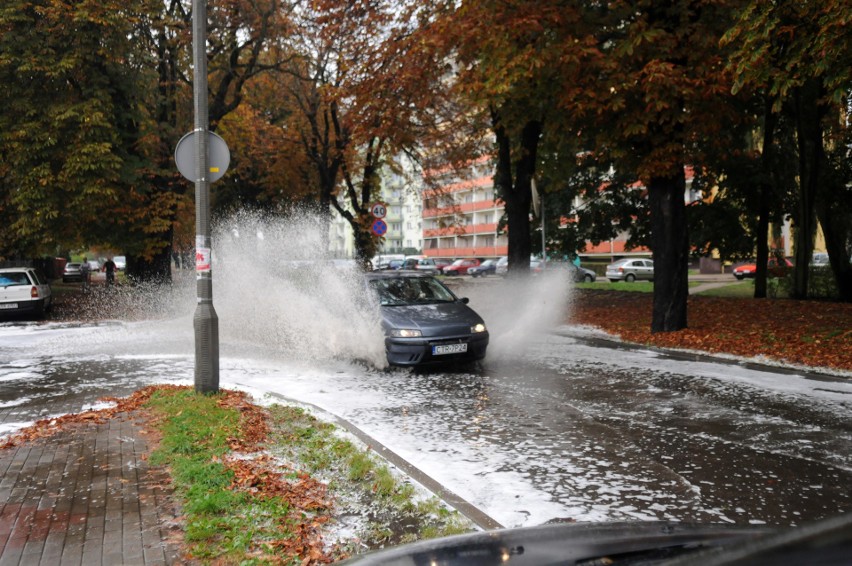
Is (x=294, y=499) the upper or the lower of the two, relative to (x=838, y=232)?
lower

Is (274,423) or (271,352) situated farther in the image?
(271,352)

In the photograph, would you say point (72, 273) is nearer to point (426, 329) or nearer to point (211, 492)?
point (426, 329)

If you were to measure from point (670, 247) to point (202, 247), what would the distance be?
1013cm

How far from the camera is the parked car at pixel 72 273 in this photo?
188 ft

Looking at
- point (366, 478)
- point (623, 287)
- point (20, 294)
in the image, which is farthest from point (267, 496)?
point (623, 287)

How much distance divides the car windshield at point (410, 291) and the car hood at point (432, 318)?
10.1 inches

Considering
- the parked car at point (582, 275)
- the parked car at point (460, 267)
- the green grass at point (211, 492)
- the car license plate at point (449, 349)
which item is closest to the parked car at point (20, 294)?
the car license plate at point (449, 349)

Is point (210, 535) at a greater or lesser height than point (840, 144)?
lesser

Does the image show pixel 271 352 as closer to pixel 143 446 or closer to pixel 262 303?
pixel 262 303

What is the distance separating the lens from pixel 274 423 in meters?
7.64

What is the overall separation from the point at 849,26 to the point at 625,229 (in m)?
20.9

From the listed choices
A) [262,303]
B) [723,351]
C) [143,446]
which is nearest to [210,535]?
[143,446]

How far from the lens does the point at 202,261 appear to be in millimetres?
9039

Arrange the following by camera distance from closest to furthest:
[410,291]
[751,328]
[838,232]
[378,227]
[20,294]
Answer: [410,291] < [751,328] < [20,294] < [838,232] < [378,227]
